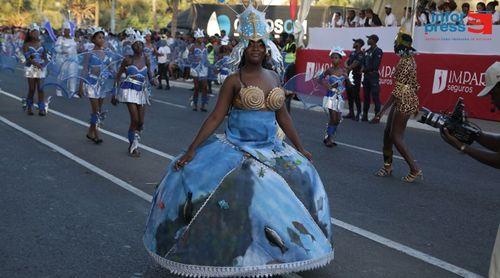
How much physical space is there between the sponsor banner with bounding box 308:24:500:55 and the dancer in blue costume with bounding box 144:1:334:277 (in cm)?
1181

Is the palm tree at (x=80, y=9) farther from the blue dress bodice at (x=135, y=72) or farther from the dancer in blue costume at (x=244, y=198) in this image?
the dancer in blue costume at (x=244, y=198)

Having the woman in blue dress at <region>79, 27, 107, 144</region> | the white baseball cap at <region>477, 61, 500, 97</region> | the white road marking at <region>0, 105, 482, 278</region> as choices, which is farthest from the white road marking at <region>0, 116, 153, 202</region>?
the white baseball cap at <region>477, 61, 500, 97</region>

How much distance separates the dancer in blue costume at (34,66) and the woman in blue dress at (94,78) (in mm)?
2809

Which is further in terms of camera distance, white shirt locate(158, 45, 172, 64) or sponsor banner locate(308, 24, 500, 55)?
white shirt locate(158, 45, 172, 64)

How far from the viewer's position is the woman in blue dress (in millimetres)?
10602

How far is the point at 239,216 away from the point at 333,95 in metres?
7.43

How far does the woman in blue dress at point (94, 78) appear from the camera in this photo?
10.6m

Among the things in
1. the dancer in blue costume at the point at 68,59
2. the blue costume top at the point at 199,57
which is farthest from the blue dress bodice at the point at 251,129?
the blue costume top at the point at 199,57

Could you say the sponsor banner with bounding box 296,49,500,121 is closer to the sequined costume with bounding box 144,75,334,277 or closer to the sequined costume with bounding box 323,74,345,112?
the sequined costume with bounding box 323,74,345,112

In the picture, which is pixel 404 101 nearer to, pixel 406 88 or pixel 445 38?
pixel 406 88

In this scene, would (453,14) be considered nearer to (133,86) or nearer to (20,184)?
(133,86)

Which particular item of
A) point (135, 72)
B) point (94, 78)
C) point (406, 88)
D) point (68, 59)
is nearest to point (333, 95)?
point (406, 88)

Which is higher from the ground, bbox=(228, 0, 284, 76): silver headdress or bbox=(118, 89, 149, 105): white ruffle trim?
bbox=(228, 0, 284, 76): silver headdress

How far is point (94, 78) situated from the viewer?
10.9 m
